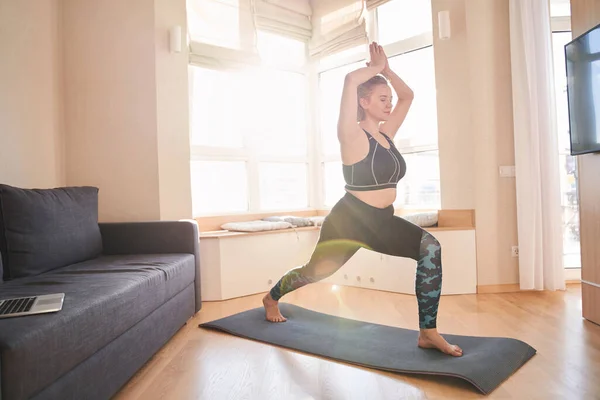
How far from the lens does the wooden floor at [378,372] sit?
1.66m

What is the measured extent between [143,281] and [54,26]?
2409 millimetres

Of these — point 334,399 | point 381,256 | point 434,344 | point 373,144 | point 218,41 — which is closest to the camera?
point 334,399

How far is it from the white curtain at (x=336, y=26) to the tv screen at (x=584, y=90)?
2016mm

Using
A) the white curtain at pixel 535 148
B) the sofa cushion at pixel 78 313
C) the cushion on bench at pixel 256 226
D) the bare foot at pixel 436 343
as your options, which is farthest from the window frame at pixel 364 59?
the sofa cushion at pixel 78 313

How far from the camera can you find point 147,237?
287cm

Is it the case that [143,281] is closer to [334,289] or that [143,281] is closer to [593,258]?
[334,289]

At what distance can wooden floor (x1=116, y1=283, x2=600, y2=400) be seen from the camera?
5.46ft

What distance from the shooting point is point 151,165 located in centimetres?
328

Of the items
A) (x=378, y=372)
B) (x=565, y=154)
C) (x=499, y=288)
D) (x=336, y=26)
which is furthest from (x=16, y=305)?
(x=565, y=154)

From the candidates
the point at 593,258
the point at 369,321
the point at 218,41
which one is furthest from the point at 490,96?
the point at 218,41

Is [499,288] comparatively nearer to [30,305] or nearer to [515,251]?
[515,251]

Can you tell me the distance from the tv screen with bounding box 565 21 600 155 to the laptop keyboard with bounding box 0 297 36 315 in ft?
9.29

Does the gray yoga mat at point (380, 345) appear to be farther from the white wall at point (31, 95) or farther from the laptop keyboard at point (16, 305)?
the white wall at point (31, 95)

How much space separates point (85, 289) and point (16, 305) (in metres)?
0.31
